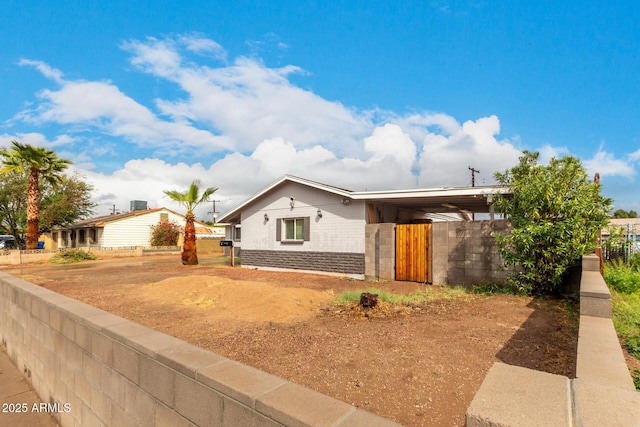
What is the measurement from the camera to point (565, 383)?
1554 mm

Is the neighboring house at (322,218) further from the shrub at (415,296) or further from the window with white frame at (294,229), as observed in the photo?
the shrub at (415,296)

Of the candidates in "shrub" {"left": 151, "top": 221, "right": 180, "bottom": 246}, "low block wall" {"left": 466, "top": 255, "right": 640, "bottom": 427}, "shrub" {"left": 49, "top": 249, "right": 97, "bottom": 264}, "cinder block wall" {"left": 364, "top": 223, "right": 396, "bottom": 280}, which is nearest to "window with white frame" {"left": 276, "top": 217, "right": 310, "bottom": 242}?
"cinder block wall" {"left": 364, "top": 223, "right": 396, "bottom": 280}

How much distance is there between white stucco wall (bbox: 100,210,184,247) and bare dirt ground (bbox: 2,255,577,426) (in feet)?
89.2

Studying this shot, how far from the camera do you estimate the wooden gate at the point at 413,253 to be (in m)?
11.3

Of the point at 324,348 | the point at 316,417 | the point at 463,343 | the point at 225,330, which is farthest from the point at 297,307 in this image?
the point at 316,417

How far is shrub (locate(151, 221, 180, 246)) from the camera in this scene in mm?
34969

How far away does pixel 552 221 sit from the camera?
820 cm

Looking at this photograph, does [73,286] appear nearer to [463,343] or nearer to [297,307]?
[297,307]

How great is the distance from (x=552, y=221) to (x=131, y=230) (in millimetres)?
36088

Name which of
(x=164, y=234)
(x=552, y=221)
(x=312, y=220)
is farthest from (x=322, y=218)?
(x=164, y=234)

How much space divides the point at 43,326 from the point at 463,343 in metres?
5.89

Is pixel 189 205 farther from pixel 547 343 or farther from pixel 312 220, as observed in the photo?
pixel 547 343

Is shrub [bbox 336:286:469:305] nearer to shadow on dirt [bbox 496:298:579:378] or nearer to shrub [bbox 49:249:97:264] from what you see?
shadow on dirt [bbox 496:298:579:378]

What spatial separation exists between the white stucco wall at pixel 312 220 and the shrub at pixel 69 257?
13239 mm
